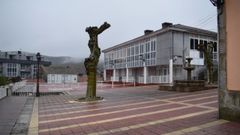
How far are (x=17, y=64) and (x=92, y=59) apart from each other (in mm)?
69457

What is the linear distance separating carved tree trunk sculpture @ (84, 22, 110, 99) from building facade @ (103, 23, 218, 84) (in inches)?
576

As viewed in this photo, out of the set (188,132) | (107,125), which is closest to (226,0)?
(188,132)

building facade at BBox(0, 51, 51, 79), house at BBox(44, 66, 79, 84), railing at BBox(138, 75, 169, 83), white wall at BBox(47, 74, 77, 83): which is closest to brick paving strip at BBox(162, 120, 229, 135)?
railing at BBox(138, 75, 169, 83)

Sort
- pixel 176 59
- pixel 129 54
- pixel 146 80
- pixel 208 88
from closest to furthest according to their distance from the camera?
pixel 208 88 < pixel 176 59 < pixel 146 80 < pixel 129 54

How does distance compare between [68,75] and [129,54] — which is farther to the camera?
[68,75]

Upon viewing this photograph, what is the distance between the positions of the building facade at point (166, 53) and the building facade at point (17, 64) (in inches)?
1877

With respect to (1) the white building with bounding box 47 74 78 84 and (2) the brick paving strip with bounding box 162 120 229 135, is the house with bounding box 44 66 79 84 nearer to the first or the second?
(1) the white building with bounding box 47 74 78 84

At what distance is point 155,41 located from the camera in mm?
33844

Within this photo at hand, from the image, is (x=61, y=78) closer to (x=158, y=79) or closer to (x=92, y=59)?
(x=158, y=79)

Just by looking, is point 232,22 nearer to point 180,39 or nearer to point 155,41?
point 180,39

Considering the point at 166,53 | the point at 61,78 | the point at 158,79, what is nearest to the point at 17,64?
the point at 61,78

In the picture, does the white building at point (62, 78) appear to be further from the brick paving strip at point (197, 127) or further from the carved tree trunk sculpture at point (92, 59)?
the brick paving strip at point (197, 127)

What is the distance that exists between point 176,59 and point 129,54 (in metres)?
11.2

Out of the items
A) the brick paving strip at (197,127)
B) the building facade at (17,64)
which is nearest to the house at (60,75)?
the building facade at (17,64)
